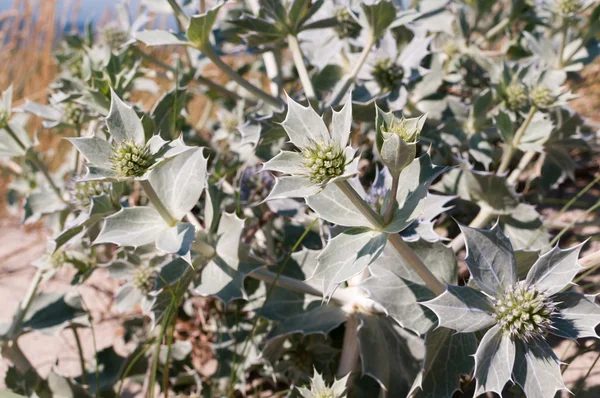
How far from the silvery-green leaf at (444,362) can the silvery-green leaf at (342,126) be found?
0.50 meters

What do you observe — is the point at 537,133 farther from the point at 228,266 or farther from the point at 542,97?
the point at 228,266

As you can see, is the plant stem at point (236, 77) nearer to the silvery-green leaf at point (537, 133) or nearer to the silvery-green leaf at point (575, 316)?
the silvery-green leaf at point (537, 133)

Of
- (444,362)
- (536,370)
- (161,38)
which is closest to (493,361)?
(536,370)

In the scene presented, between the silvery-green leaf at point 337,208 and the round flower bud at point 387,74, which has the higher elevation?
the round flower bud at point 387,74

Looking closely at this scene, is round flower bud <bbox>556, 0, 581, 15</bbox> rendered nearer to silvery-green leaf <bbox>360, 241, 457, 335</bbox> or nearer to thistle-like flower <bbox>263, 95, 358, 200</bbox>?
silvery-green leaf <bbox>360, 241, 457, 335</bbox>

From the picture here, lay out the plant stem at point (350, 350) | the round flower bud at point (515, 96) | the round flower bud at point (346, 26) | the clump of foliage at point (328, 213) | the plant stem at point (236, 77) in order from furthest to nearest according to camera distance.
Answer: the round flower bud at point (346, 26) < the round flower bud at point (515, 96) < the plant stem at point (236, 77) < the plant stem at point (350, 350) < the clump of foliage at point (328, 213)

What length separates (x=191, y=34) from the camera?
4.39ft

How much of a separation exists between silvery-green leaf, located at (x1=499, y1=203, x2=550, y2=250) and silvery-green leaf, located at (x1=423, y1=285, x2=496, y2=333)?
1.80 feet

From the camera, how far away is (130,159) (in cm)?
98

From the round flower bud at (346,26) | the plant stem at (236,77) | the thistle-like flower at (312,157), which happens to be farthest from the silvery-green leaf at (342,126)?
the round flower bud at (346,26)

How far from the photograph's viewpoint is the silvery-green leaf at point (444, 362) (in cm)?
109

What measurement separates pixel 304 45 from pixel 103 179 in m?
1.09

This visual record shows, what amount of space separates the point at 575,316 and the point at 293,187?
578 mm

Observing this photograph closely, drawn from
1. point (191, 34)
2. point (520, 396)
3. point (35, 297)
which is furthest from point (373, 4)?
point (35, 297)
